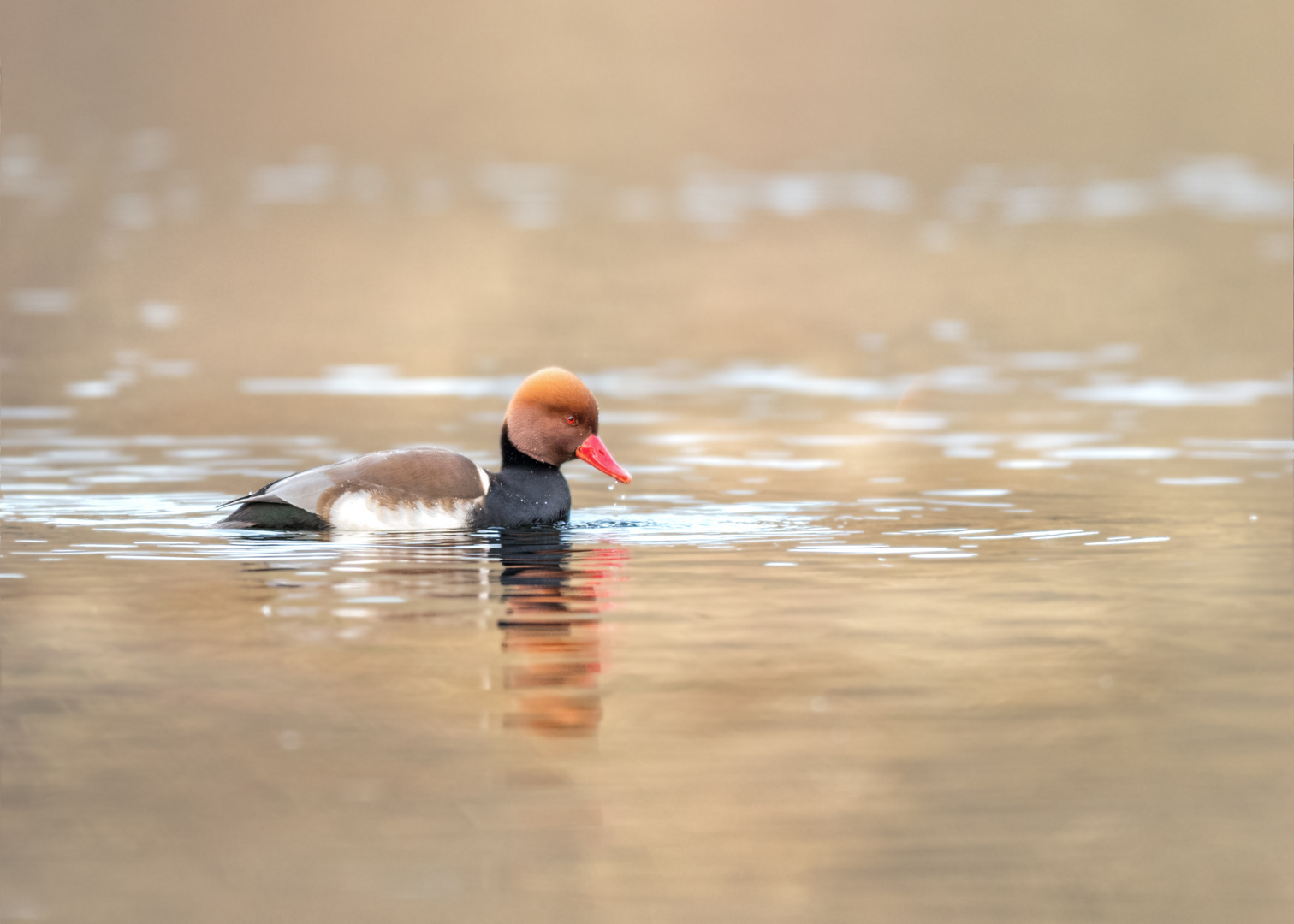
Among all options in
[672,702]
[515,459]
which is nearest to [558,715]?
[672,702]

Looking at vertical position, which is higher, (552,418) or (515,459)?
(552,418)

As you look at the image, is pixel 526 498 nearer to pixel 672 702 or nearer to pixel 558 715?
pixel 672 702

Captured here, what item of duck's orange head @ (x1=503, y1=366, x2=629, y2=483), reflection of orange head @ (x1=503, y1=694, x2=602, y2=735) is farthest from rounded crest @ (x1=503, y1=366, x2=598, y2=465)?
reflection of orange head @ (x1=503, y1=694, x2=602, y2=735)

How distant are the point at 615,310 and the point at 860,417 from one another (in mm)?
8364

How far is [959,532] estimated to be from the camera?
1129 centimetres

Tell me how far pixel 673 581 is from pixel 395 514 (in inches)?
78.4

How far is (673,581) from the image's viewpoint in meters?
9.97

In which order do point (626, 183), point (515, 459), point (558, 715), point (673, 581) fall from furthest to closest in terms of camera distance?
point (626, 183), point (515, 459), point (673, 581), point (558, 715)

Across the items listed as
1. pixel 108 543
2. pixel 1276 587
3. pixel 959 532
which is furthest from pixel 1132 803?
pixel 108 543

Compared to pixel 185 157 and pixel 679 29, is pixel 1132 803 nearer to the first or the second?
pixel 185 157

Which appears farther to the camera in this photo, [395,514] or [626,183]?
[626,183]

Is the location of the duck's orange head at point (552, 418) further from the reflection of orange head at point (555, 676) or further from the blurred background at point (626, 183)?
the blurred background at point (626, 183)

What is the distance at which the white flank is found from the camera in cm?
1112

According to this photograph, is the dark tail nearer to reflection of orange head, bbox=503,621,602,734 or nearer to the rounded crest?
the rounded crest
